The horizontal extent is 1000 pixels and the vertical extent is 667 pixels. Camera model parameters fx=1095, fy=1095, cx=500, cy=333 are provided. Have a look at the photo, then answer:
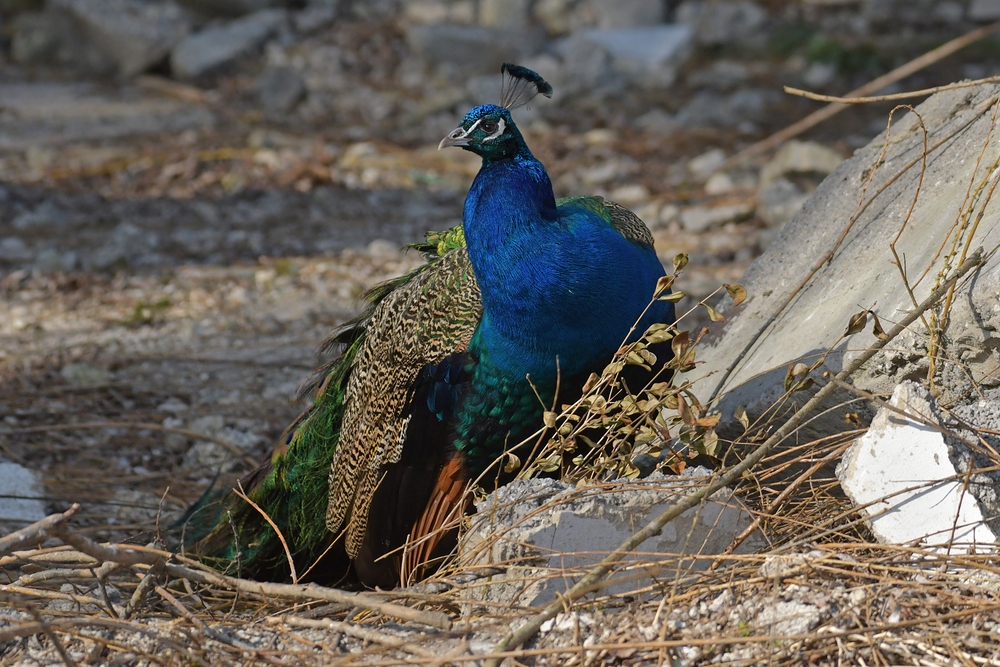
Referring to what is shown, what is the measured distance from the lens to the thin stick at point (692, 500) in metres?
1.96

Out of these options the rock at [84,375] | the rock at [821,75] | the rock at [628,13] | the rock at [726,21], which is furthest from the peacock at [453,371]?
the rock at [628,13]

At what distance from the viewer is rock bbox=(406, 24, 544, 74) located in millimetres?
8766

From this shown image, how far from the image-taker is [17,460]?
3.75m

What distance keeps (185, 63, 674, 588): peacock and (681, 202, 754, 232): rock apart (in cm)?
285

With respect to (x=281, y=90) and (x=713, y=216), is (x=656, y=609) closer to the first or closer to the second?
(x=713, y=216)

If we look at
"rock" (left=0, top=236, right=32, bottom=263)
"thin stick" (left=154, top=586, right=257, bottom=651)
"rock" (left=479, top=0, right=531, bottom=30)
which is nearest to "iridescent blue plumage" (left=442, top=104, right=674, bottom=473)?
"thin stick" (left=154, top=586, right=257, bottom=651)

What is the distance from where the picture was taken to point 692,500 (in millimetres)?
2129

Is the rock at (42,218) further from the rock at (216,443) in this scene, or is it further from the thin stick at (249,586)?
the thin stick at (249,586)

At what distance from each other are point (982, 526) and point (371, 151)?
590 centimetres

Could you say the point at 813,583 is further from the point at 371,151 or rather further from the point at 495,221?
the point at 371,151

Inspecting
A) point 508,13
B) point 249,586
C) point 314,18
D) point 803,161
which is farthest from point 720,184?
point 314,18

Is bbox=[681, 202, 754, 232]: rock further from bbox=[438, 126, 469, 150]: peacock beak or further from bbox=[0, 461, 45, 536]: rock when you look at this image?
bbox=[0, 461, 45, 536]: rock

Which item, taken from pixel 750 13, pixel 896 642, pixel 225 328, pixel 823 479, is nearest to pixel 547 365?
pixel 823 479

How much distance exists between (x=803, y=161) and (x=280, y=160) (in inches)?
130
